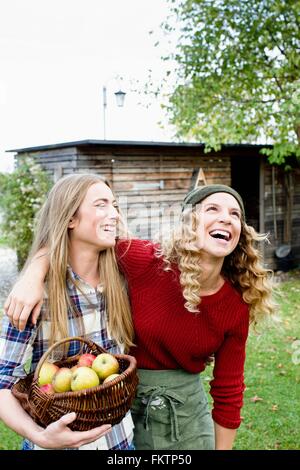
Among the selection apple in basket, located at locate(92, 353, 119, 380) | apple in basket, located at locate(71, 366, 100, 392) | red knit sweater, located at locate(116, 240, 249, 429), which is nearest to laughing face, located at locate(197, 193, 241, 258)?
red knit sweater, located at locate(116, 240, 249, 429)

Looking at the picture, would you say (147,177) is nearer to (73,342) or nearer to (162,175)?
(162,175)

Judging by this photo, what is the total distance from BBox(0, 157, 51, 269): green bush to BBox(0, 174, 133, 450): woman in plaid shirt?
26.2ft

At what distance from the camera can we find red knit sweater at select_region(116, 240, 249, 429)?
2.13 m

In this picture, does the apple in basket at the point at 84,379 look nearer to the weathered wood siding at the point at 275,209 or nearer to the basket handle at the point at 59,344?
the basket handle at the point at 59,344

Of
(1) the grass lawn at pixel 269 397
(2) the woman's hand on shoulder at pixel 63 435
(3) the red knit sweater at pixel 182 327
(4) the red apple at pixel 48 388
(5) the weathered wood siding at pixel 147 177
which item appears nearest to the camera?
(2) the woman's hand on shoulder at pixel 63 435

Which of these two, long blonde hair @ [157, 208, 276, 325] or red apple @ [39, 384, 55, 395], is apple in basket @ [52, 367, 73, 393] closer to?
red apple @ [39, 384, 55, 395]

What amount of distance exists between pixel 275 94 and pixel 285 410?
8.59m

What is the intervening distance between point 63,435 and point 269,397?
4.19m

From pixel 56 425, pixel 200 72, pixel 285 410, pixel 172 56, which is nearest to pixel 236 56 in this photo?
pixel 200 72

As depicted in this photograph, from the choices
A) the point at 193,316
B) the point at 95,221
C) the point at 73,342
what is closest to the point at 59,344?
the point at 73,342

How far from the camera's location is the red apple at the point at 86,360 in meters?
1.84

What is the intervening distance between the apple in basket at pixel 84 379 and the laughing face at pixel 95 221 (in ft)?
1.76

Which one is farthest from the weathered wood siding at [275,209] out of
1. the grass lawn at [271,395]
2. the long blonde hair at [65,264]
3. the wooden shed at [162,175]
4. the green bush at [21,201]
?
the long blonde hair at [65,264]

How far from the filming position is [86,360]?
1.85 metres
